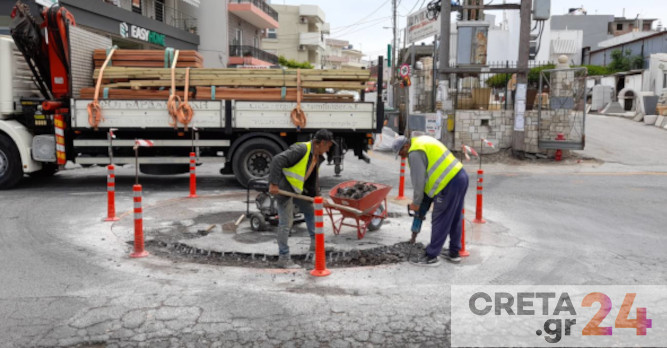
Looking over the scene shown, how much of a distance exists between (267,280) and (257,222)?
6.98ft

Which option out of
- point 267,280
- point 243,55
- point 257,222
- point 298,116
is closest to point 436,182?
point 267,280

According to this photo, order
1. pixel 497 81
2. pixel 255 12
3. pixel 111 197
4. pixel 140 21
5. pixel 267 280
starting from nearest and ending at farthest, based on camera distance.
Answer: pixel 267 280
pixel 111 197
pixel 497 81
pixel 140 21
pixel 255 12

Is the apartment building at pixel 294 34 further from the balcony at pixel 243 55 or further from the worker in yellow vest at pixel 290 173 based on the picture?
the worker in yellow vest at pixel 290 173

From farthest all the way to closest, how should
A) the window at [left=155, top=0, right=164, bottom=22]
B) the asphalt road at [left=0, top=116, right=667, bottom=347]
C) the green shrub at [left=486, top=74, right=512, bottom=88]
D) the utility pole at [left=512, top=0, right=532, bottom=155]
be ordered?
the window at [left=155, top=0, right=164, bottom=22] < the green shrub at [left=486, top=74, right=512, bottom=88] < the utility pole at [left=512, top=0, right=532, bottom=155] < the asphalt road at [left=0, top=116, right=667, bottom=347]

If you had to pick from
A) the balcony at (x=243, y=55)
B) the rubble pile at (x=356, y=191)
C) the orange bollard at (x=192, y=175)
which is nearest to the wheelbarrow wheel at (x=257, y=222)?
the rubble pile at (x=356, y=191)

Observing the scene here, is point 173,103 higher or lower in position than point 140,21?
lower

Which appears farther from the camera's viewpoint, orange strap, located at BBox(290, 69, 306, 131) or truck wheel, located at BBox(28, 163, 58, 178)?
truck wheel, located at BBox(28, 163, 58, 178)

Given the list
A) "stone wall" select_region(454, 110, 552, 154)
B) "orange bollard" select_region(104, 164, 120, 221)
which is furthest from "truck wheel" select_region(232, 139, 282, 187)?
"stone wall" select_region(454, 110, 552, 154)

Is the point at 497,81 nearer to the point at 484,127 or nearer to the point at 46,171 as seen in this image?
the point at 484,127

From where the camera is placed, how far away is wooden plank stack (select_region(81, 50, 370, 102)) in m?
11.3

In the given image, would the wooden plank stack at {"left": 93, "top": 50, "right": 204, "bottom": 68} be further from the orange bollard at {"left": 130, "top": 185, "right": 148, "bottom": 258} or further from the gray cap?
the gray cap

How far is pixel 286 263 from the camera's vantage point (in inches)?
251

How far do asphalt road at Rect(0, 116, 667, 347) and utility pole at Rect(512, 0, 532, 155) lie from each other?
709 centimetres

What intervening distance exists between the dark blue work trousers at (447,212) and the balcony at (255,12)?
3125 centimetres
